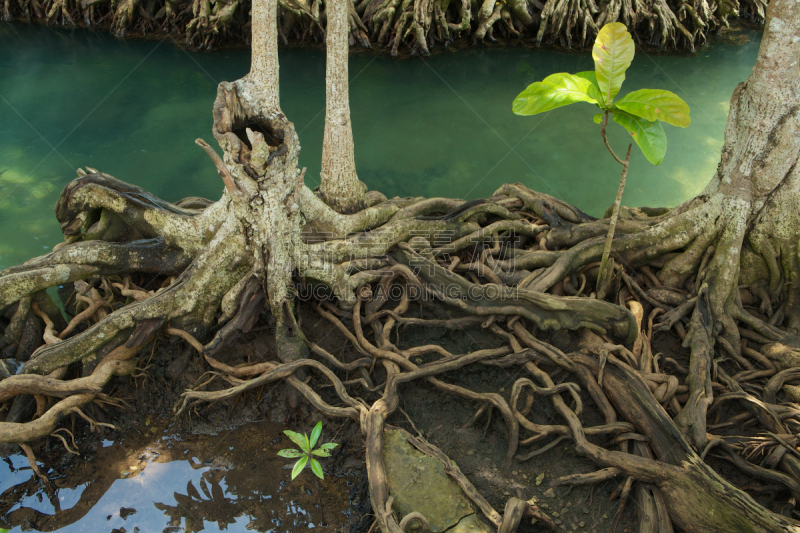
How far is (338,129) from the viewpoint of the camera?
423cm

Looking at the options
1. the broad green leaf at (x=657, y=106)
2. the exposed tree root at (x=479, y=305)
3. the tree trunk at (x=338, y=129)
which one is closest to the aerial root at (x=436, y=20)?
the tree trunk at (x=338, y=129)

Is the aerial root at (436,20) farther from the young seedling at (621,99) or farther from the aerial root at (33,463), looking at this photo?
the aerial root at (33,463)

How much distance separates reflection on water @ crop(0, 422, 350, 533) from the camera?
292 centimetres

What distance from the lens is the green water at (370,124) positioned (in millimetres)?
5512

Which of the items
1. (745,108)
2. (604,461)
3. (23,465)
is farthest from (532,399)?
(23,465)

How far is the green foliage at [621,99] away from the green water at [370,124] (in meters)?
2.61

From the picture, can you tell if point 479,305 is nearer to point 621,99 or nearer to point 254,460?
point 621,99

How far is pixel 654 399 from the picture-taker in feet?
9.70

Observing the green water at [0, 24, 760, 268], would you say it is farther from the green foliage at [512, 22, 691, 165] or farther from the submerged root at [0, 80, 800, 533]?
the green foliage at [512, 22, 691, 165]

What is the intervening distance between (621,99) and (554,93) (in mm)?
321

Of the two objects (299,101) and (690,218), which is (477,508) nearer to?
(690,218)

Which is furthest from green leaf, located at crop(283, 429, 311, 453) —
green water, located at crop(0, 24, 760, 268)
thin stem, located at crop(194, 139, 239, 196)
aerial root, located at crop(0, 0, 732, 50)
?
aerial root, located at crop(0, 0, 732, 50)

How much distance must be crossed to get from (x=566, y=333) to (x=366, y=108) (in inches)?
169

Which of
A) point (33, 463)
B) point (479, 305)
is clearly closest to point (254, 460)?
point (33, 463)
